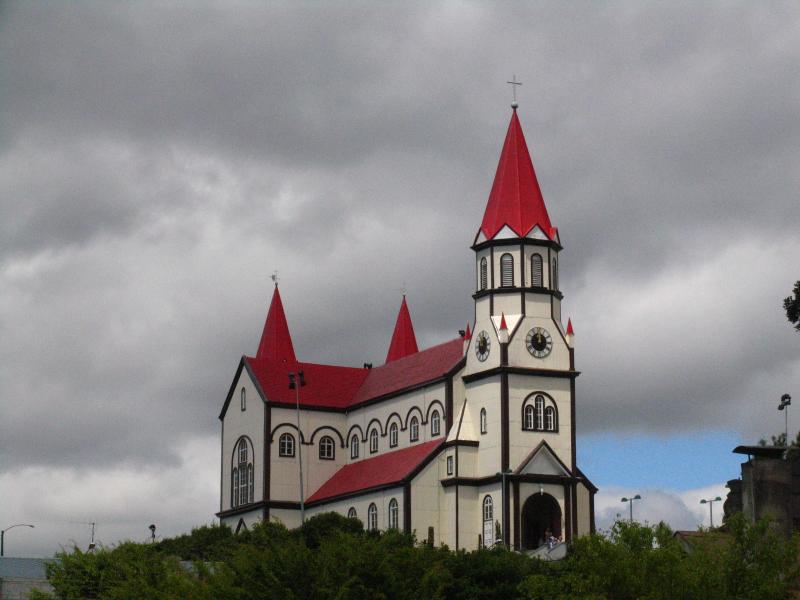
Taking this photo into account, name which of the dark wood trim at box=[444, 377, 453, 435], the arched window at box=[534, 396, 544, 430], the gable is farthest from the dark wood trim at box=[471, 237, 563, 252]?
the gable

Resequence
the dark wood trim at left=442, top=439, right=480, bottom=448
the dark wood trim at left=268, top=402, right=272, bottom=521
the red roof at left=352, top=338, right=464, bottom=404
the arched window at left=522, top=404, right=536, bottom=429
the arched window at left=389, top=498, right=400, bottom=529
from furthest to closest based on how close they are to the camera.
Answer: the dark wood trim at left=268, top=402, right=272, bottom=521
the red roof at left=352, top=338, right=464, bottom=404
the arched window at left=389, top=498, right=400, bottom=529
the dark wood trim at left=442, top=439, right=480, bottom=448
the arched window at left=522, top=404, right=536, bottom=429

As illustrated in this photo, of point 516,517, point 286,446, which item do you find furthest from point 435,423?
point 286,446

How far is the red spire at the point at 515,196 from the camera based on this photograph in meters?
87.4

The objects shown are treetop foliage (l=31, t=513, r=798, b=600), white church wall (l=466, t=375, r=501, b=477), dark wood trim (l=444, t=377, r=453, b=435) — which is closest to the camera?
treetop foliage (l=31, t=513, r=798, b=600)

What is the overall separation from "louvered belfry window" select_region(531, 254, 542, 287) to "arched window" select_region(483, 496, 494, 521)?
1116 cm

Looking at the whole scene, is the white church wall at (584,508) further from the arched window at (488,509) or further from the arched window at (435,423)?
the arched window at (435,423)

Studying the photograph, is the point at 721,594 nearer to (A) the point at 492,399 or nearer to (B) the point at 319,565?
(B) the point at 319,565

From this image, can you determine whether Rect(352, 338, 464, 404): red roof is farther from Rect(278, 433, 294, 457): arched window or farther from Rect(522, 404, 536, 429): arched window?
Rect(522, 404, 536, 429): arched window

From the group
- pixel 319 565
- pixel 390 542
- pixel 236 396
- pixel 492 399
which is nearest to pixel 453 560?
pixel 390 542

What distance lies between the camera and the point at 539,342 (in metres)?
86.8

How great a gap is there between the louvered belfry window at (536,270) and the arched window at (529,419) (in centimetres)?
634

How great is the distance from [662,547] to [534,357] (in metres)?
34.6

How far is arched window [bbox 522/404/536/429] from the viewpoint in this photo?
281 feet

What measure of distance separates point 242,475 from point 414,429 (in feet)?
46.8
